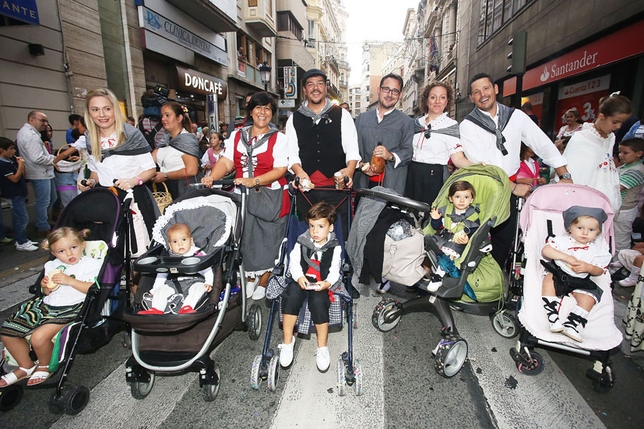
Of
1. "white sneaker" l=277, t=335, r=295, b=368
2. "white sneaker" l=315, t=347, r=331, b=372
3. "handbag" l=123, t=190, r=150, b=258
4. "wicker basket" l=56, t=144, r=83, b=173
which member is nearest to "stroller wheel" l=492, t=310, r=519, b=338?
"white sneaker" l=315, t=347, r=331, b=372

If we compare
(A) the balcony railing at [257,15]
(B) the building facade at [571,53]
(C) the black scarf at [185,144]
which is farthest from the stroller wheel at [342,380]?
(A) the balcony railing at [257,15]

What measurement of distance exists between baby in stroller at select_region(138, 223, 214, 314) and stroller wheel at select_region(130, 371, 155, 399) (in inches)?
18.3

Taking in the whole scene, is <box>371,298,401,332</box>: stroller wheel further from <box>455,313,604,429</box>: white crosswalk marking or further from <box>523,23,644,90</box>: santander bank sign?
<box>523,23,644,90</box>: santander bank sign

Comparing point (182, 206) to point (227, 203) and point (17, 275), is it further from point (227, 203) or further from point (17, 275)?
point (17, 275)

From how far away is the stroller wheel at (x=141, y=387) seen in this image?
2.36 metres

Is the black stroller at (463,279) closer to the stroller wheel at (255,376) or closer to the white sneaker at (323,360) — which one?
the white sneaker at (323,360)

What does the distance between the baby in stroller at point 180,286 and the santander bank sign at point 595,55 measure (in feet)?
31.9

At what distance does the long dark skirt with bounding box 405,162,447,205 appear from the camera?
3.89 meters

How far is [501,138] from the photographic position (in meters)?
3.46

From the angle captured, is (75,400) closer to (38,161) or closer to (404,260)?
(404,260)

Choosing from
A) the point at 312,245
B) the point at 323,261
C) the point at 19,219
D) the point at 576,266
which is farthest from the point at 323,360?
the point at 19,219

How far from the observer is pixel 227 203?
3225mm

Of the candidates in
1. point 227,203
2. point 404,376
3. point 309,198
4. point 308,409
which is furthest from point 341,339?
point 227,203

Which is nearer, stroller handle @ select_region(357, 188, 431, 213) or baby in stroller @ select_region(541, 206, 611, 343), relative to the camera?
baby in stroller @ select_region(541, 206, 611, 343)
